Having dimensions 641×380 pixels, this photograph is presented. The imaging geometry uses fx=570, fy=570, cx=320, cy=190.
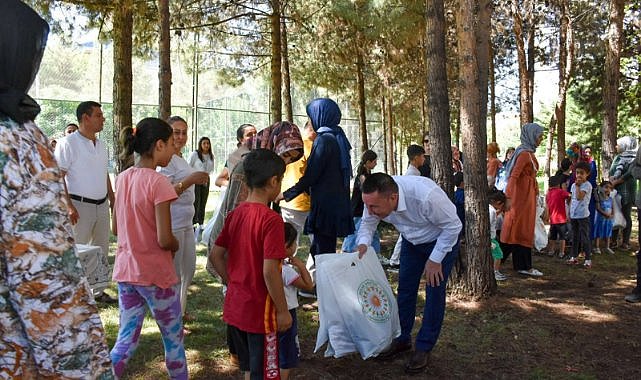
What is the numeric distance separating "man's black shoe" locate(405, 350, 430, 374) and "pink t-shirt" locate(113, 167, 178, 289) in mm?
1895

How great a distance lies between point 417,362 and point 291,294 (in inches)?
46.8

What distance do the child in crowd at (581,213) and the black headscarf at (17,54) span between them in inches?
324

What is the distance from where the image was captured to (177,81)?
1076 inches

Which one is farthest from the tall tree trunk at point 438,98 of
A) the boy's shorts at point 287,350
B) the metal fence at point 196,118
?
the metal fence at point 196,118

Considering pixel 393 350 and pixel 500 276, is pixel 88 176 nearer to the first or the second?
pixel 393 350

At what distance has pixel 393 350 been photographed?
448 centimetres

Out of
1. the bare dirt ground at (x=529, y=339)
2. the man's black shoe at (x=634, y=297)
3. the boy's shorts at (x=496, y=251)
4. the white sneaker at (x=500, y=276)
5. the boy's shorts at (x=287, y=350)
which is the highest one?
the boy's shorts at (x=496, y=251)

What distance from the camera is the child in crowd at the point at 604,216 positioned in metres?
9.39

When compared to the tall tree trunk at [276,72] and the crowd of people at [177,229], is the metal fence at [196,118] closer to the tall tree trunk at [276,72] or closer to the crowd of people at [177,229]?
the tall tree trunk at [276,72]

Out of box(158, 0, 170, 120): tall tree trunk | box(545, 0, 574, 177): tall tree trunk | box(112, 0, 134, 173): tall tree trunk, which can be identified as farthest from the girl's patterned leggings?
box(545, 0, 574, 177): tall tree trunk

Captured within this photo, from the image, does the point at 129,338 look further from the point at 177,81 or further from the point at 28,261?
the point at 177,81

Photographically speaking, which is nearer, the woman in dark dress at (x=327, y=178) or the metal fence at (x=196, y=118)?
the woman in dark dress at (x=327, y=178)

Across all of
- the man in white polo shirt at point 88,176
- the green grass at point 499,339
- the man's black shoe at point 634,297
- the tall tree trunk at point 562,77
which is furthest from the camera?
the tall tree trunk at point 562,77

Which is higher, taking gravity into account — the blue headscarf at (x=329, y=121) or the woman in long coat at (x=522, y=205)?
the blue headscarf at (x=329, y=121)
